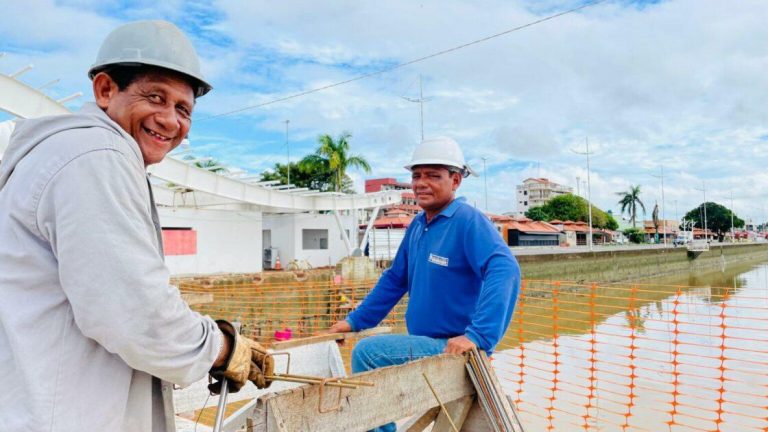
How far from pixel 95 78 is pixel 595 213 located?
3121 inches

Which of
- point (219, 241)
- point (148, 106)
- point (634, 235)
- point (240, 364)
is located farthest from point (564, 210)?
point (148, 106)

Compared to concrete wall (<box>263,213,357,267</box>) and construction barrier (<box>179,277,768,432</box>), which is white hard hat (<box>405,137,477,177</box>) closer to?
construction barrier (<box>179,277,768,432</box>)

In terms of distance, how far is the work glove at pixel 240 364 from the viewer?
1.33 m

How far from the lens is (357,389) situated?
150 centimetres

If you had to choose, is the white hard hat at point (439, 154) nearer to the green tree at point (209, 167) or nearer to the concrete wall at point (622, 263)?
the green tree at point (209, 167)

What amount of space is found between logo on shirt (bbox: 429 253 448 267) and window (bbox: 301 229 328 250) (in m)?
23.4

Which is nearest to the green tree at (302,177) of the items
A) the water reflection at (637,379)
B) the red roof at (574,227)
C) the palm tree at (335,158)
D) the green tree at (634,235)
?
the palm tree at (335,158)

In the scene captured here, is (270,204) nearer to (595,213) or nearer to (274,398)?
(274,398)

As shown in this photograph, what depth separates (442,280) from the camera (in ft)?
8.02

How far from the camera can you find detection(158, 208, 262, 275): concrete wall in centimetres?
1916

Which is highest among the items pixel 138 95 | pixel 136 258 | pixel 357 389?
pixel 138 95

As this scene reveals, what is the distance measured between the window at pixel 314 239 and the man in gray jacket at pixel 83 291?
80.9 ft

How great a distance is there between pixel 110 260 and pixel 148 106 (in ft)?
1.55

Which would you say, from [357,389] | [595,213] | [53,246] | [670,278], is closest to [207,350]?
[53,246]
